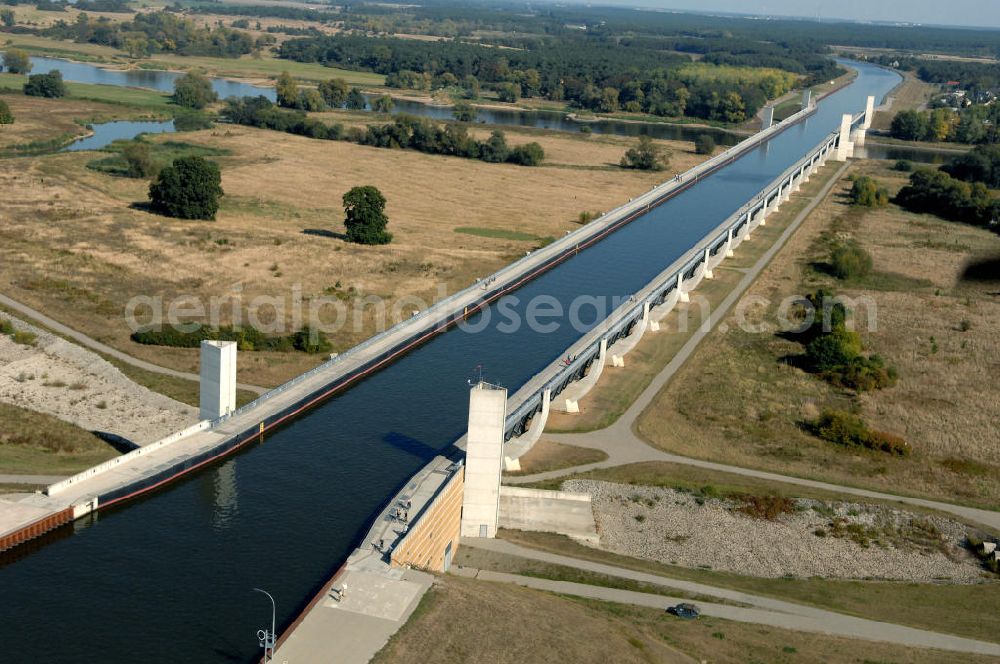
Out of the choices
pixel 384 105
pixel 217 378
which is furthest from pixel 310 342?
pixel 384 105

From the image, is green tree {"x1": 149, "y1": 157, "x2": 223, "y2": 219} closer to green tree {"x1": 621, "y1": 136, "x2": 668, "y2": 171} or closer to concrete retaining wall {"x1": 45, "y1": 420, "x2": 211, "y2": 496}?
concrete retaining wall {"x1": 45, "y1": 420, "x2": 211, "y2": 496}

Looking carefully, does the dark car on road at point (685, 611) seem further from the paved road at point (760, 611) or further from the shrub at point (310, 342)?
the shrub at point (310, 342)

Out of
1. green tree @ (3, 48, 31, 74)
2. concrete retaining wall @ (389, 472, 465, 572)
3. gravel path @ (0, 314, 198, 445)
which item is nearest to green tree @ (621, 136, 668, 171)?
gravel path @ (0, 314, 198, 445)

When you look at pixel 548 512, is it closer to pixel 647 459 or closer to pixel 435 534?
pixel 435 534

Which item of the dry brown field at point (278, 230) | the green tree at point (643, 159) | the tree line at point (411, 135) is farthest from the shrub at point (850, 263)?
the tree line at point (411, 135)

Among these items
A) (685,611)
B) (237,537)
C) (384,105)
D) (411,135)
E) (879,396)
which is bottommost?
(237,537)

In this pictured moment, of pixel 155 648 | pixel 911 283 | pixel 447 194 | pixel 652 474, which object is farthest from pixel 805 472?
pixel 447 194

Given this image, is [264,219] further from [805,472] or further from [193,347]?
[805,472]
